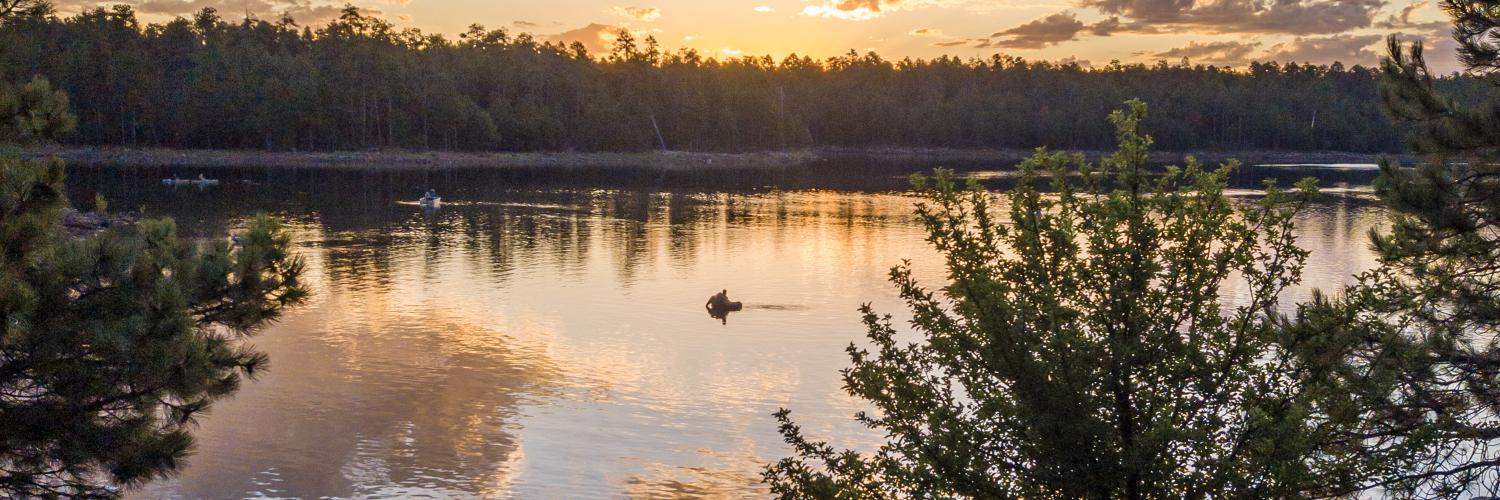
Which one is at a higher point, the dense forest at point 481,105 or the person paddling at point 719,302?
the dense forest at point 481,105

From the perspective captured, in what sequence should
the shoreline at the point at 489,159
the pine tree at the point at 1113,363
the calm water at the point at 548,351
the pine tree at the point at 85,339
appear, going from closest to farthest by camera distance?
the pine tree at the point at 1113,363, the pine tree at the point at 85,339, the calm water at the point at 548,351, the shoreline at the point at 489,159

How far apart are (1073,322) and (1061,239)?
686 mm

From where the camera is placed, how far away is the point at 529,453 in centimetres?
1867

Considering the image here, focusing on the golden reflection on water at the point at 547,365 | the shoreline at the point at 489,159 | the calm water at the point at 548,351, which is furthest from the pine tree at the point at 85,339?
the shoreline at the point at 489,159

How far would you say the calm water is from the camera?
17.8 m

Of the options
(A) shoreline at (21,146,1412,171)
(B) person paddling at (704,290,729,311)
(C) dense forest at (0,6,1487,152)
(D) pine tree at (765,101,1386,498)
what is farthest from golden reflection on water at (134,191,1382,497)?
(C) dense forest at (0,6,1487,152)

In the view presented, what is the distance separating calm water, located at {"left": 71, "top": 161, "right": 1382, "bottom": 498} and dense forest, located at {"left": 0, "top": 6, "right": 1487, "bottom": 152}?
56.5m

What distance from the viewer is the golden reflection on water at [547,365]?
58.0 ft

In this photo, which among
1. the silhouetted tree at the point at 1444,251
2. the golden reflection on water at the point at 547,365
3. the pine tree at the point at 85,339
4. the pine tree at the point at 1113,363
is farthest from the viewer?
the golden reflection on water at the point at 547,365

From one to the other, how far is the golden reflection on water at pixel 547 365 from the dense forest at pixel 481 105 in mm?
62537

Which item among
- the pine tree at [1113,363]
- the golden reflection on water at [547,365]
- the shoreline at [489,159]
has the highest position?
the shoreline at [489,159]

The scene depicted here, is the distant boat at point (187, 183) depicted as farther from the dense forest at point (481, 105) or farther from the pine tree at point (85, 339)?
the pine tree at point (85, 339)

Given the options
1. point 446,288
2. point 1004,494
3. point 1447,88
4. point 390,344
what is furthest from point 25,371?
point 446,288

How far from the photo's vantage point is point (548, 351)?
26469mm
